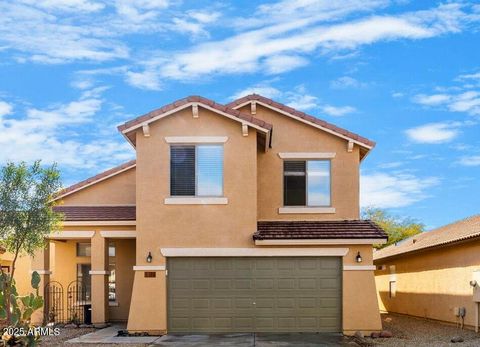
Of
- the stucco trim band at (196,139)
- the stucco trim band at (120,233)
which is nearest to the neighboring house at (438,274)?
the stucco trim band at (196,139)

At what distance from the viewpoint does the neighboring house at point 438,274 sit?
2089 centimetres

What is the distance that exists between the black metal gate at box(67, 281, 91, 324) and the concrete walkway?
4.02 meters

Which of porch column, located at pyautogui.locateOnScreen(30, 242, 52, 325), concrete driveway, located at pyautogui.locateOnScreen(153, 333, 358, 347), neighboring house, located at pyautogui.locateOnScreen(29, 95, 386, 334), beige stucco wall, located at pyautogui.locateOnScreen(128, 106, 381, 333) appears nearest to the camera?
concrete driveway, located at pyautogui.locateOnScreen(153, 333, 358, 347)

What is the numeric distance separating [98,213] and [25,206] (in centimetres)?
482

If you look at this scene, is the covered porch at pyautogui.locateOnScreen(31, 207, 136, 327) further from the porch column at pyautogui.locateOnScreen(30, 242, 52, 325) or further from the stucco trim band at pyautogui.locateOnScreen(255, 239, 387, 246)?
the stucco trim band at pyautogui.locateOnScreen(255, 239, 387, 246)

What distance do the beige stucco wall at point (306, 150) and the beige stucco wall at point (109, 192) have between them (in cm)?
503

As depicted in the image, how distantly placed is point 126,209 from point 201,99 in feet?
18.1

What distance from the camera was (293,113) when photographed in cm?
2225

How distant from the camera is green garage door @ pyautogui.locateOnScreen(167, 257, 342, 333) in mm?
19734

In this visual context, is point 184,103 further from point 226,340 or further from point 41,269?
point 41,269

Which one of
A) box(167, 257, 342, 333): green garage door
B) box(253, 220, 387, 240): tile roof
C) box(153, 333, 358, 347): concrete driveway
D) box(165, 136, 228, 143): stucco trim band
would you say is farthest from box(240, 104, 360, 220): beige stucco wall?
box(153, 333, 358, 347): concrete driveway

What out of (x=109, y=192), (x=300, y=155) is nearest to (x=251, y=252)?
(x=300, y=155)

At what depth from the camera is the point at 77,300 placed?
2492 cm

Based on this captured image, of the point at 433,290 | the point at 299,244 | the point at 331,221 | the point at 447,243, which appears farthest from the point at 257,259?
the point at 433,290
